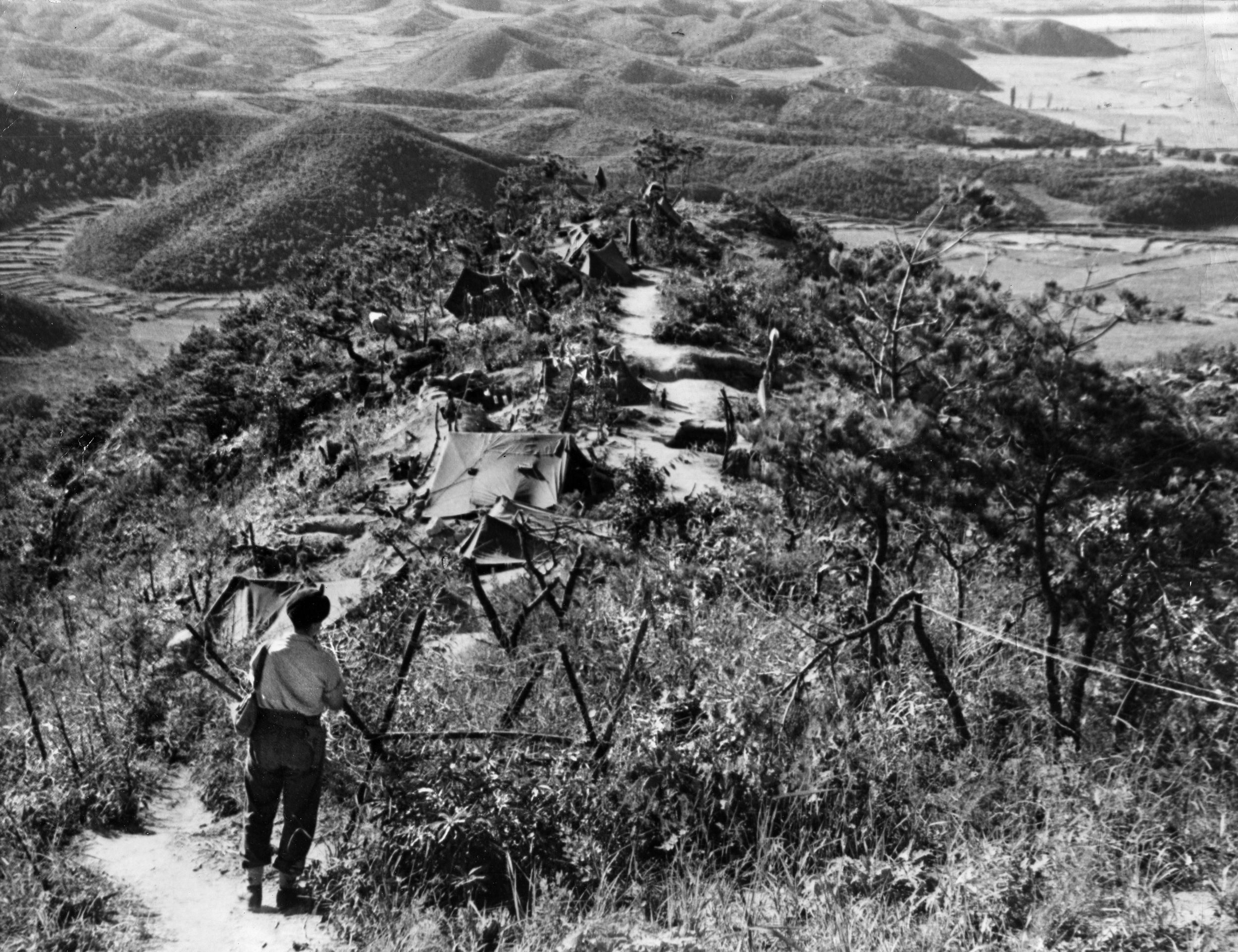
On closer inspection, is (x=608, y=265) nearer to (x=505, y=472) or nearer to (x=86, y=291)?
(x=505, y=472)

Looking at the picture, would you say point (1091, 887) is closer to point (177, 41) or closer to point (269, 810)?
point (269, 810)

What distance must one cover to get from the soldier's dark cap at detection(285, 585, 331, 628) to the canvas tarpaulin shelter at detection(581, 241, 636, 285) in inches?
742

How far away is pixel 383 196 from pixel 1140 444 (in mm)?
66052

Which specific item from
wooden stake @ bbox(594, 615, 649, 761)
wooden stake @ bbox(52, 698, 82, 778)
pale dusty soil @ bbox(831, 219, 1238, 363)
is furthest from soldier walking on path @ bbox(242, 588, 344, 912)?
pale dusty soil @ bbox(831, 219, 1238, 363)

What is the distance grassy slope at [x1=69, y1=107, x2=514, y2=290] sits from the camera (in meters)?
62.5

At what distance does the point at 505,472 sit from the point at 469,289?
39.1 ft

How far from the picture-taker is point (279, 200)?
6500 centimetres

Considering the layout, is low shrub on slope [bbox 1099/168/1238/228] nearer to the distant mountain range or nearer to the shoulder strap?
the distant mountain range

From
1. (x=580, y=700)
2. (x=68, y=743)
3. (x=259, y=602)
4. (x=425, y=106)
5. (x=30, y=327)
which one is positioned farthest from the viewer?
(x=425, y=106)

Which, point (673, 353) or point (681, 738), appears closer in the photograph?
point (681, 738)

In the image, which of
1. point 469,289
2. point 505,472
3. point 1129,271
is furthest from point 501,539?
point 469,289

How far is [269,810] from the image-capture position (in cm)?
381

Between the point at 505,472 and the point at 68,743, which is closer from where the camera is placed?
the point at 68,743

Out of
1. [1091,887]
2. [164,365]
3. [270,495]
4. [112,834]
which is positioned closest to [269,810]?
[112,834]
